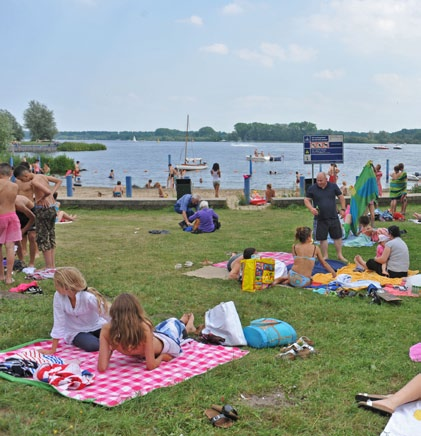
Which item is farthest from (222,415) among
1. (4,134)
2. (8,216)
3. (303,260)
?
(4,134)

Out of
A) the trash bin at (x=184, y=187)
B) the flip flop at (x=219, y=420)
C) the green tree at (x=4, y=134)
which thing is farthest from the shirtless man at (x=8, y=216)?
the green tree at (x=4, y=134)

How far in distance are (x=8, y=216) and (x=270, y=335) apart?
169 inches

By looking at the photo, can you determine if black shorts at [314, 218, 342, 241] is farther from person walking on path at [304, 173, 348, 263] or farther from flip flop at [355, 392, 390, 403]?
flip flop at [355, 392, 390, 403]

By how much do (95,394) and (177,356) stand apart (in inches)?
40.1

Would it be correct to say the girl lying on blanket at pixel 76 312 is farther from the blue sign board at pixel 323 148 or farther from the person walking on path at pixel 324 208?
the blue sign board at pixel 323 148

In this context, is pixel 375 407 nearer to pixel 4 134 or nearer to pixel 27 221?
pixel 27 221

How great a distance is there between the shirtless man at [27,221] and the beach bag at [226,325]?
4005 millimetres

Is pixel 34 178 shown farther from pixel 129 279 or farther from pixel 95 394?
pixel 95 394

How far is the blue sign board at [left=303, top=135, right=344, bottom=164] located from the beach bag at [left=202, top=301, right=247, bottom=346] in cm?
1182

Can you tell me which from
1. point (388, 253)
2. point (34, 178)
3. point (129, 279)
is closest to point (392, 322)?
point (388, 253)

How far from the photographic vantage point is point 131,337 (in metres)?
4.49

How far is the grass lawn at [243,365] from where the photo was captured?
367 cm

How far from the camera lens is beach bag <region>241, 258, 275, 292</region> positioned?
24.1 feet

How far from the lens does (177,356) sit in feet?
16.2
